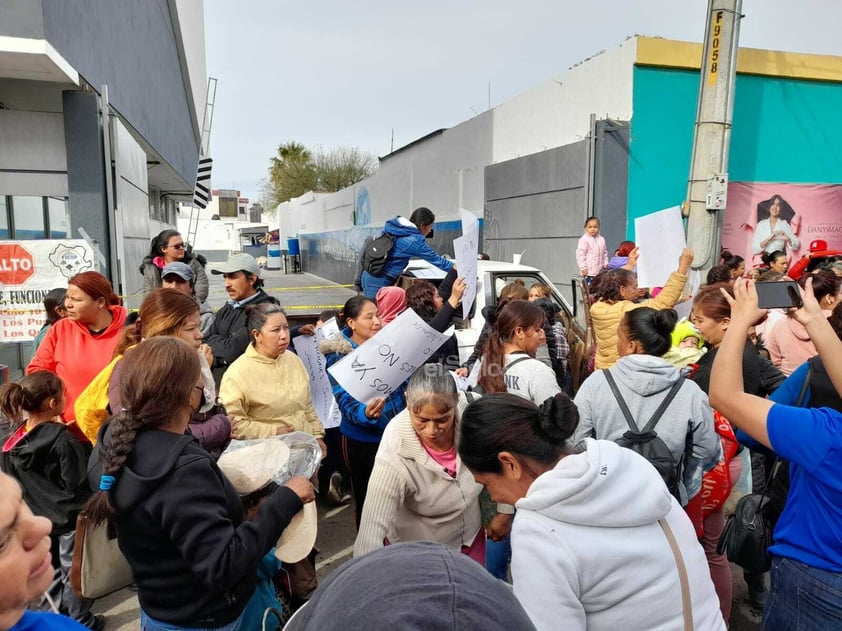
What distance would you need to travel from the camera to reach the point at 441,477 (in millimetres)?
2695

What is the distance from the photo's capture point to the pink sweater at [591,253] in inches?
398

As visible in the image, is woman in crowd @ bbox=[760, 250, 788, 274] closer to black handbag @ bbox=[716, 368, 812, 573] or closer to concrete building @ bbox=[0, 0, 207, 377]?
black handbag @ bbox=[716, 368, 812, 573]

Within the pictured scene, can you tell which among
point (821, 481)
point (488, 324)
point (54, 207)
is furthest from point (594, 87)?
point (821, 481)

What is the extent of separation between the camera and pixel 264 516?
197cm

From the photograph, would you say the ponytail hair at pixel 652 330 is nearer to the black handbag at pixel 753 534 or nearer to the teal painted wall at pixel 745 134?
the black handbag at pixel 753 534

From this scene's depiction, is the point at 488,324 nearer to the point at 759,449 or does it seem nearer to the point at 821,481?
the point at 759,449

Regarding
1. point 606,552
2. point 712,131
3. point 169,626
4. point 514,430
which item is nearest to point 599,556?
point 606,552

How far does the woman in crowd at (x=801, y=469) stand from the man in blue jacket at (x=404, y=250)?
3780mm

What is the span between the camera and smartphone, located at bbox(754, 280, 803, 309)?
207cm

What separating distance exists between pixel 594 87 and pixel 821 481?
36.1 feet

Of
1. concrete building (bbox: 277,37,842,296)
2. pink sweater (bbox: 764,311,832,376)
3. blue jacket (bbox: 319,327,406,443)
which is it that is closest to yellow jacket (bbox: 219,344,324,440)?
blue jacket (bbox: 319,327,406,443)

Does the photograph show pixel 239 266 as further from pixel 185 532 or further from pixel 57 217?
pixel 57 217

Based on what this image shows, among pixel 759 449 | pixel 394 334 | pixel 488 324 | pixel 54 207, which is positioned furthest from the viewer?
pixel 54 207

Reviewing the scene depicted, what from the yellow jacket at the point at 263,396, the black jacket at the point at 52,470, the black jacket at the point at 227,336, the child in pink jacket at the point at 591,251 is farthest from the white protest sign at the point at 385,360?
the child in pink jacket at the point at 591,251
